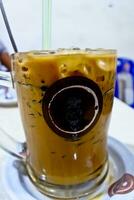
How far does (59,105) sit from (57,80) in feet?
0.07

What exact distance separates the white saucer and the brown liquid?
0.02 m

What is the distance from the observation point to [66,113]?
0.27 m

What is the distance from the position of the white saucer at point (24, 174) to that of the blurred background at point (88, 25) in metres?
0.73

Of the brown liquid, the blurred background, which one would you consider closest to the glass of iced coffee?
the brown liquid

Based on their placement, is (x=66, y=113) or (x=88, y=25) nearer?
(x=66, y=113)

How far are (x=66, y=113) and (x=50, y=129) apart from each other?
0.02 meters

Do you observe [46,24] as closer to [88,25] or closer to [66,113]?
[66,113]

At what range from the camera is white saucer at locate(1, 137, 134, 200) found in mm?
292

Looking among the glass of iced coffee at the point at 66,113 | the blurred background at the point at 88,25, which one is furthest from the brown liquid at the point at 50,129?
the blurred background at the point at 88,25

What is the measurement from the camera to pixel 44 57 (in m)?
0.26

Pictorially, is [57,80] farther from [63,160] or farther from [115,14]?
[115,14]

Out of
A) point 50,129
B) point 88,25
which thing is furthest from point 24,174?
point 88,25

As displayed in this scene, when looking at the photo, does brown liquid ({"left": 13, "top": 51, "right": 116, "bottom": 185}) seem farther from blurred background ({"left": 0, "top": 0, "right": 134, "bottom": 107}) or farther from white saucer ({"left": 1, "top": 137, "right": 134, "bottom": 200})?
blurred background ({"left": 0, "top": 0, "right": 134, "bottom": 107})

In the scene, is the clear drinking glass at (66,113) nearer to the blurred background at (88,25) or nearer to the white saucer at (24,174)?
the white saucer at (24,174)
